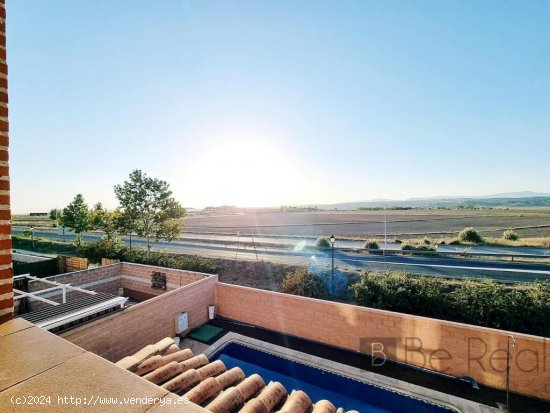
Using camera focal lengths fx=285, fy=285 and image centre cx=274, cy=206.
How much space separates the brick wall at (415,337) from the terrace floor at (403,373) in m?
0.24

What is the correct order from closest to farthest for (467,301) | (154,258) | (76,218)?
(467,301) → (154,258) → (76,218)

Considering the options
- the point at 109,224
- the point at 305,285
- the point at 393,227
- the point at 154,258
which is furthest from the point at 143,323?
the point at 393,227

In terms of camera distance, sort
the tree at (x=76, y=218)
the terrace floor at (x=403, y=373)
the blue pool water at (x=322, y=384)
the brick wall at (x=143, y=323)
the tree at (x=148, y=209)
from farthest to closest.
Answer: the tree at (x=76, y=218), the tree at (x=148, y=209), the brick wall at (x=143, y=323), the terrace floor at (x=403, y=373), the blue pool water at (x=322, y=384)

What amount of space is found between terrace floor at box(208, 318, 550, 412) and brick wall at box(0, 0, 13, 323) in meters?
10.4

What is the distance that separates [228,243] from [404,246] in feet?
66.4

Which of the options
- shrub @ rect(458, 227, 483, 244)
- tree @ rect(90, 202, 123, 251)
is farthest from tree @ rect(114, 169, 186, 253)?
shrub @ rect(458, 227, 483, 244)

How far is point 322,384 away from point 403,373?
2885 mm

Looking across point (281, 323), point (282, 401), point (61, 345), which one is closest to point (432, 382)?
point (281, 323)

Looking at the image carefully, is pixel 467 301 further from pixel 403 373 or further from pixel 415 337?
pixel 403 373

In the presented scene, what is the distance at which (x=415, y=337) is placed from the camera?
1005 cm

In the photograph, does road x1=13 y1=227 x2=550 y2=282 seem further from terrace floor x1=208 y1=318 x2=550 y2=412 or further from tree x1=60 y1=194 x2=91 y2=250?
tree x1=60 y1=194 x2=91 y2=250

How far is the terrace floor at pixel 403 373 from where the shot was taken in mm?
8523

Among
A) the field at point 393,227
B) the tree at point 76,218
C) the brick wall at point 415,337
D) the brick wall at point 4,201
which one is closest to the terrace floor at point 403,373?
the brick wall at point 415,337

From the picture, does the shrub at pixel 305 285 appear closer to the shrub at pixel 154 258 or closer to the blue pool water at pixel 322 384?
the blue pool water at pixel 322 384
